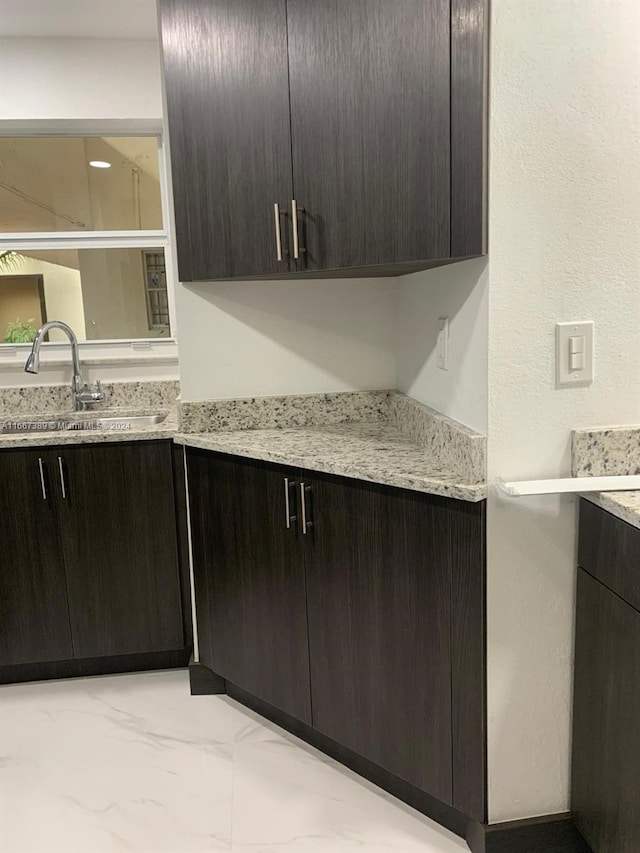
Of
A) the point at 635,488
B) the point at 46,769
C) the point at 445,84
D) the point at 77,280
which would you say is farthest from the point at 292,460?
the point at 77,280

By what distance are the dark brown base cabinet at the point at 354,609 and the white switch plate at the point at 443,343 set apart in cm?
37

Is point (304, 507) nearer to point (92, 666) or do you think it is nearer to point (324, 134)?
point (324, 134)

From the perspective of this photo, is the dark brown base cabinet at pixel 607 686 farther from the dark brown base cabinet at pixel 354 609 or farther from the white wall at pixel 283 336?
the white wall at pixel 283 336

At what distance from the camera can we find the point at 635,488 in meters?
1.39

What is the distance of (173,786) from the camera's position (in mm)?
1867

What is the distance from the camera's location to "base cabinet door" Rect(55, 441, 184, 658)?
7.40 feet

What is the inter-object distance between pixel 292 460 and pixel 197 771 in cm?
96

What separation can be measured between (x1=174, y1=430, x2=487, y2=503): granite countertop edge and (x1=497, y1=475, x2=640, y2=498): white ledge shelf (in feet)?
0.23

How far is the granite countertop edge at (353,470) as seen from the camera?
56.7 inches

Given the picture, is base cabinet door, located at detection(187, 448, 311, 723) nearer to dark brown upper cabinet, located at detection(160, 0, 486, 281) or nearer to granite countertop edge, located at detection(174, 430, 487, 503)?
granite countertop edge, located at detection(174, 430, 487, 503)

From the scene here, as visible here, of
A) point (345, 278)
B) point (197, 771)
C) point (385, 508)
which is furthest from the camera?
point (345, 278)

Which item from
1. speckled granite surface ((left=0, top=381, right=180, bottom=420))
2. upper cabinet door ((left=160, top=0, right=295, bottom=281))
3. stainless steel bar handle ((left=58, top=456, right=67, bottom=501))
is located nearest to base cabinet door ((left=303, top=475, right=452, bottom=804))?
upper cabinet door ((left=160, top=0, right=295, bottom=281))

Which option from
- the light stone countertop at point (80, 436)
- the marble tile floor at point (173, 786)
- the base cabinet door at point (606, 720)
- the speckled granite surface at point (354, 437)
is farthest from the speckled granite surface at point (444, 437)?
the marble tile floor at point (173, 786)

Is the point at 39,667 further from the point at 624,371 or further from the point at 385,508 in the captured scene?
Result: the point at 624,371
